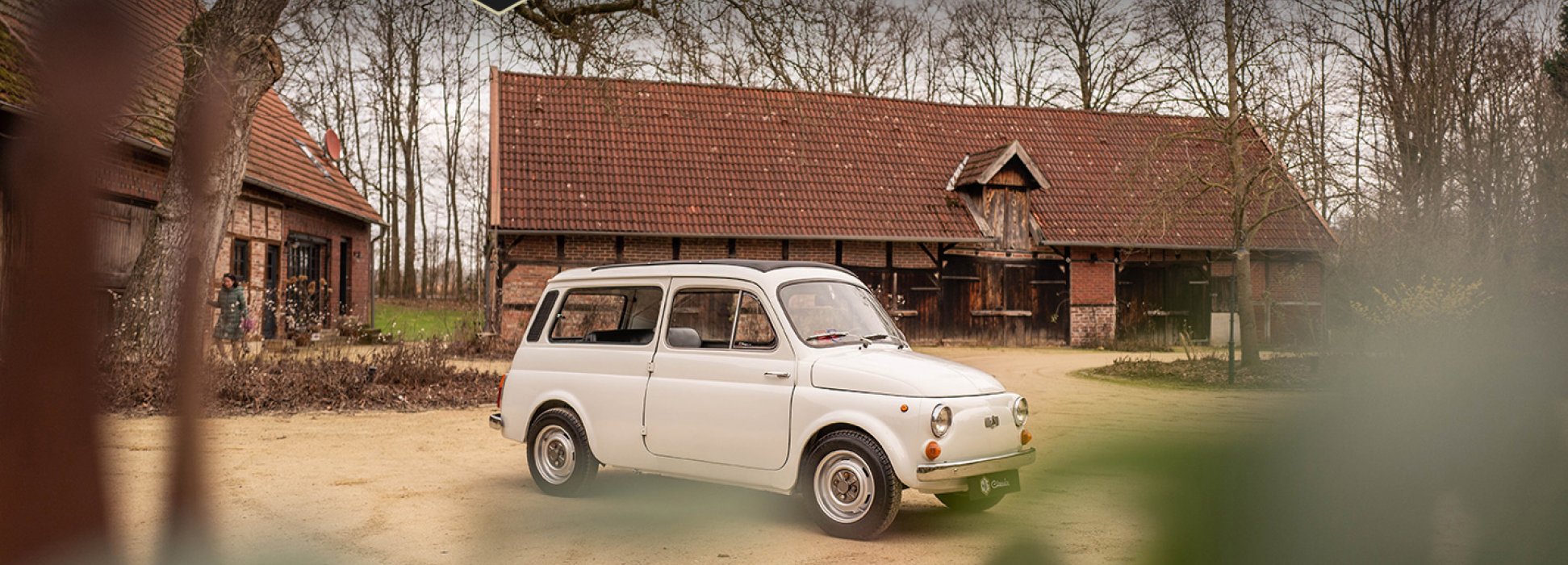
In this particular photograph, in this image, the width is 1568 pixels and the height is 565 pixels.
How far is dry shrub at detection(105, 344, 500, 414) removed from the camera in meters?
12.4

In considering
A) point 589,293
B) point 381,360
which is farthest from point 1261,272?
point 589,293

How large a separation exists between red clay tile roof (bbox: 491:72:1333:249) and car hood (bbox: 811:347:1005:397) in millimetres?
14075

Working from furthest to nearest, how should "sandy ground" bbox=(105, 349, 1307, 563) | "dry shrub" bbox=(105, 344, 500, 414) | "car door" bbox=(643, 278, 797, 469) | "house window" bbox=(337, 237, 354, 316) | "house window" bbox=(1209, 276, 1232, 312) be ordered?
"house window" bbox=(337, 237, 354, 316) < "house window" bbox=(1209, 276, 1232, 312) < "dry shrub" bbox=(105, 344, 500, 414) < "car door" bbox=(643, 278, 797, 469) < "sandy ground" bbox=(105, 349, 1307, 563)

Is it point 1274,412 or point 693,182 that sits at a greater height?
point 693,182

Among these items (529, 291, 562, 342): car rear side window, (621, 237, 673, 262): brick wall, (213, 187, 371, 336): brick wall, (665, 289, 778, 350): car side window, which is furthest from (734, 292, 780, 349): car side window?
(621, 237, 673, 262): brick wall

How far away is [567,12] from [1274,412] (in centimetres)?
548

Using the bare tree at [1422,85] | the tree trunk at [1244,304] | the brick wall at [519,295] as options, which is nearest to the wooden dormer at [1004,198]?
the tree trunk at [1244,304]

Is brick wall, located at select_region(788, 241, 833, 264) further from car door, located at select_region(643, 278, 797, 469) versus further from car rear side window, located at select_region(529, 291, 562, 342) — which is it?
car door, located at select_region(643, 278, 797, 469)

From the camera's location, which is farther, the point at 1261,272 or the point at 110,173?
the point at 1261,272

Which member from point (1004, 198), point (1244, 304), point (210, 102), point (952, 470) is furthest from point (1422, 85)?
point (1004, 198)

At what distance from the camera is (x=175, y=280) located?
0.73 m

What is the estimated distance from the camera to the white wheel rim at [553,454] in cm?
782

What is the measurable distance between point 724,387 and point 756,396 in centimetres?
25

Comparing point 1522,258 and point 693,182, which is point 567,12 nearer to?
point 1522,258
